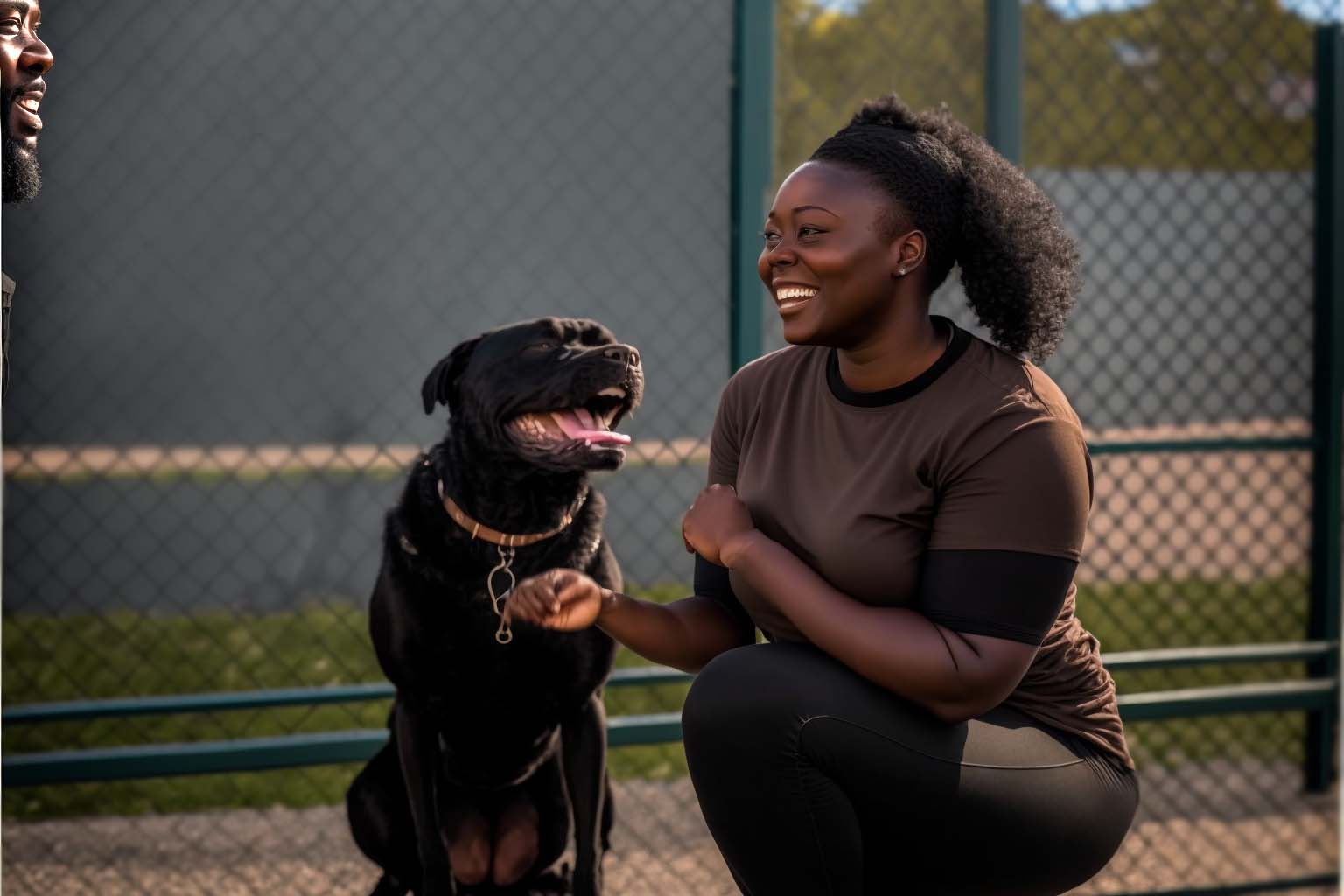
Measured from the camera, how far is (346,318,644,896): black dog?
2.73 meters

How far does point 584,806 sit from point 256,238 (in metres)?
3.63

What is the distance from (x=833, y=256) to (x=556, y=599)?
684mm

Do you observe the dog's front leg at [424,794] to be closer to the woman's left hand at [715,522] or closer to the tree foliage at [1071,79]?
the woman's left hand at [715,522]

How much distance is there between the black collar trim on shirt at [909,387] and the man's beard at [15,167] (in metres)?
1.40

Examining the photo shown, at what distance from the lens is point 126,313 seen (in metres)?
4.98

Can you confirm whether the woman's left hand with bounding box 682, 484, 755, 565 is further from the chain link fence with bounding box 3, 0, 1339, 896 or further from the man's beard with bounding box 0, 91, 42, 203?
the chain link fence with bounding box 3, 0, 1339, 896

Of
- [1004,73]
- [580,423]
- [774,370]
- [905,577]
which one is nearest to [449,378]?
[580,423]

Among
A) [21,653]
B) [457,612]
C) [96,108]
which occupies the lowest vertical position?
[21,653]

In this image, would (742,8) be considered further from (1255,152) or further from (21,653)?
(1255,152)

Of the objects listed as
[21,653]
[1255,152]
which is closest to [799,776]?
[21,653]

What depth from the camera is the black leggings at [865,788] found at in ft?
6.33

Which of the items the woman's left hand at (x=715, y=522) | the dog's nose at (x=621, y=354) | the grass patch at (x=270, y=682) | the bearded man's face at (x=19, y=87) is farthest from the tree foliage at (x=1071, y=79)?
the bearded man's face at (x=19, y=87)

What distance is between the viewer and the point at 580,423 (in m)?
2.83

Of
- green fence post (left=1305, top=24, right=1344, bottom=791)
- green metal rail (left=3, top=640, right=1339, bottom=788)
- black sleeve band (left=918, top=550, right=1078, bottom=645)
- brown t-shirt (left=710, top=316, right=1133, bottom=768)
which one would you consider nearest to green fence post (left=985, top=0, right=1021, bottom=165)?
green fence post (left=1305, top=24, right=1344, bottom=791)
